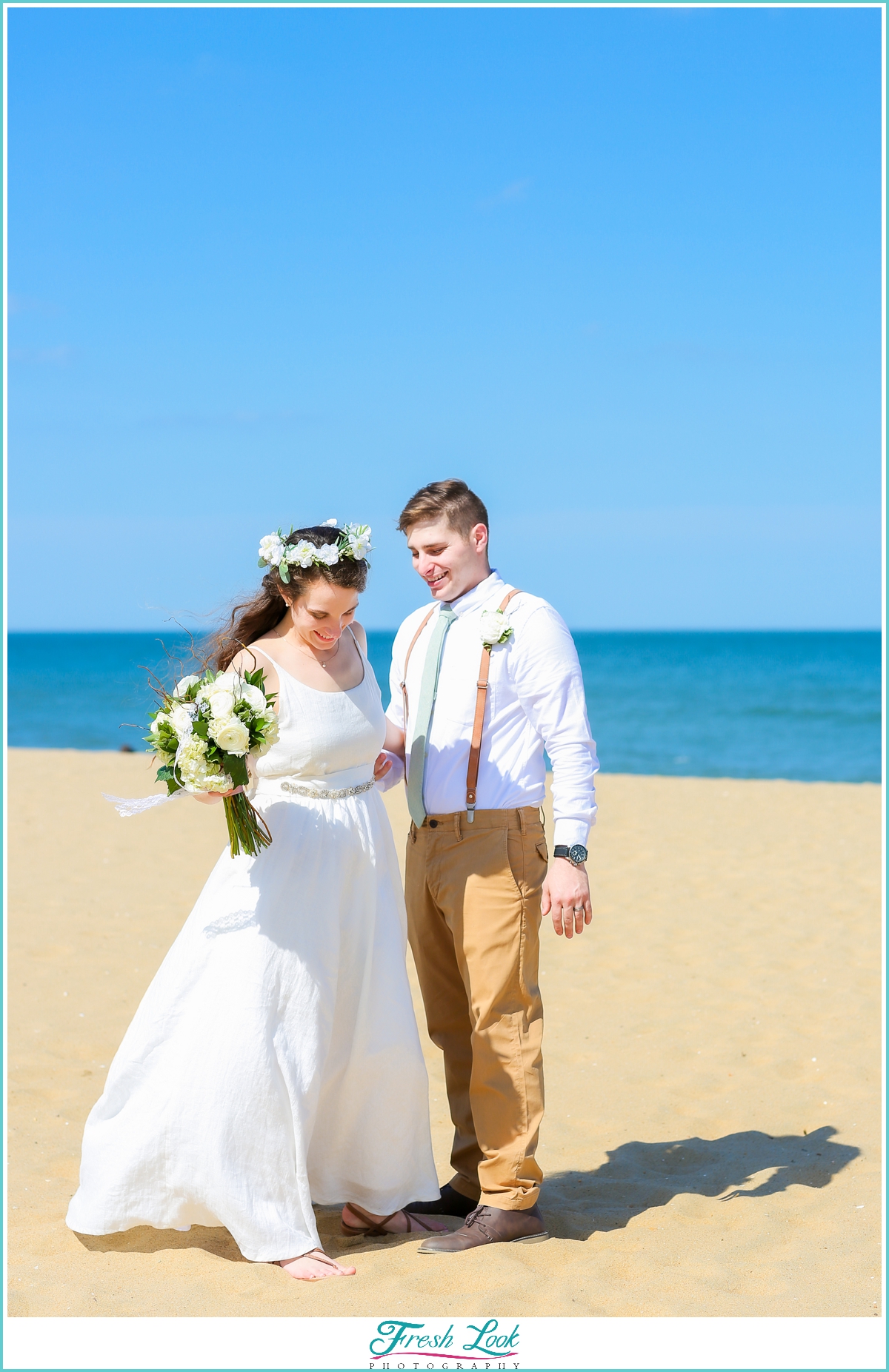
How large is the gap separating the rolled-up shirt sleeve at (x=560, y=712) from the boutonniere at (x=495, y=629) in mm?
47

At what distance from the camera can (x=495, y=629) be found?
3.88 metres

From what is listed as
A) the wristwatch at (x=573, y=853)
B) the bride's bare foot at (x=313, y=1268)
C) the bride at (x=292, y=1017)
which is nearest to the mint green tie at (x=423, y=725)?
the bride at (x=292, y=1017)

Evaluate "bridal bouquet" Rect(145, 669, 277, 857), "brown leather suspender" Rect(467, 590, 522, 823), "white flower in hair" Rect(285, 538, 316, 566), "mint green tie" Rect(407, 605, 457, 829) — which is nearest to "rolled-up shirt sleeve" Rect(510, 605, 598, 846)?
"brown leather suspender" Rect(467, 590, 522, 823)

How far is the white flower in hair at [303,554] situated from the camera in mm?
3693

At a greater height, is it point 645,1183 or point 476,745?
point 476,745

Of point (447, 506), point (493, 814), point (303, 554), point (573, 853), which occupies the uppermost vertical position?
point (447, 506)

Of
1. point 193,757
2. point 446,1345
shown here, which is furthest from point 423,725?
point 446,1345

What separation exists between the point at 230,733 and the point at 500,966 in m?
1.23

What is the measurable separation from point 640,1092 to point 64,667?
74731mm

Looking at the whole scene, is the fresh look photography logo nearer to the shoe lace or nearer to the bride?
the bride

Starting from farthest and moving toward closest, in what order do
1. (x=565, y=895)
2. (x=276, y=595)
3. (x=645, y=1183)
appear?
(x=645, y=1183)
(x=276, y=595)
(x=565, y=895)

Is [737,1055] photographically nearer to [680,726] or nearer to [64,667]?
[680,726]

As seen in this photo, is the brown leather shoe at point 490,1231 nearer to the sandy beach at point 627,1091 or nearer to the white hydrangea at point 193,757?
the sandy beach at point 627,1091

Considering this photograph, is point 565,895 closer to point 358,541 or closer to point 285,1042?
point 285,1042
